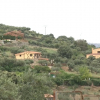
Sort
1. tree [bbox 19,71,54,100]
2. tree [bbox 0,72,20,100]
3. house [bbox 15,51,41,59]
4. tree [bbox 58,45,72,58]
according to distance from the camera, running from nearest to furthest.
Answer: tree [bbox 0,72,20,100]
tree [bbox 19,71,54,100]
house [bbox 15,51,41,59]
tree [bbox 58,45,72,58]

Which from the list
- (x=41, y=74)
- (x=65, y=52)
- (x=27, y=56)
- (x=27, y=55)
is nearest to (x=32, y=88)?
(x=41, y=74)

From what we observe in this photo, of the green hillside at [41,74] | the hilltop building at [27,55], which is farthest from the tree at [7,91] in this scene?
the hilltop building at [27,55]

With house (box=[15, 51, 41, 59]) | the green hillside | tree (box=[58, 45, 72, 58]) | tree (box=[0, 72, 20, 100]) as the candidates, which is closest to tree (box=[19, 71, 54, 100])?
the green hillside

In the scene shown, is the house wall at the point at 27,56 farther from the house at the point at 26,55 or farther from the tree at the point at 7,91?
the tree at the point at 7,91

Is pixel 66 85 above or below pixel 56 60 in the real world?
below

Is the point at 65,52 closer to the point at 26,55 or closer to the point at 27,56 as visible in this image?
the point at 27,56

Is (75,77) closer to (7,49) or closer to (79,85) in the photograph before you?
(79,85)

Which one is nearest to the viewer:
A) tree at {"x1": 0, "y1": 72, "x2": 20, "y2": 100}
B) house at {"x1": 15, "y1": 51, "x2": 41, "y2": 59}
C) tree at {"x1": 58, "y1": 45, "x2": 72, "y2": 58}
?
tree at {"x1": 0, "y1": 72, "x2": 20, "y2": 100}

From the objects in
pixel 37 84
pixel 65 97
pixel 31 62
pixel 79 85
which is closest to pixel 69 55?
pixel 31 62

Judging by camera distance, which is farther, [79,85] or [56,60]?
[56,60]

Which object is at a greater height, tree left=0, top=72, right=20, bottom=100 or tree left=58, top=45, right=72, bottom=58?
tree left=58, top=45, right=72, bottom=58

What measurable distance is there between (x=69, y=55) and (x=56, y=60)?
6.95 meters

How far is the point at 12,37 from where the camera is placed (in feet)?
177

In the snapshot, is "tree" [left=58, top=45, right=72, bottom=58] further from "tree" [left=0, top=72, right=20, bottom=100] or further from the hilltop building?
"tree" [left=0, top=72, right=20, bottom=100]
